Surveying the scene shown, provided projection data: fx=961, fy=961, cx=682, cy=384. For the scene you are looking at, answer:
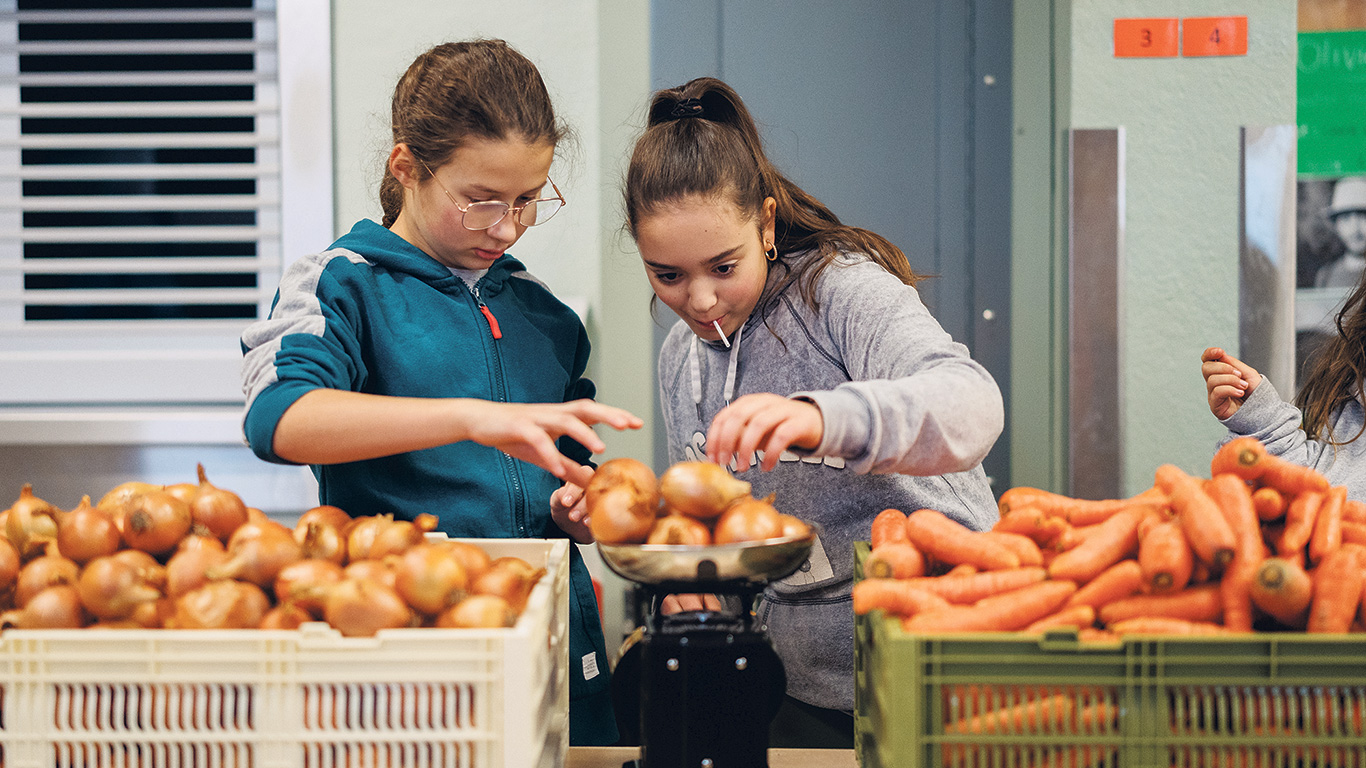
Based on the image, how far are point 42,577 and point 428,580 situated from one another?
364 mm

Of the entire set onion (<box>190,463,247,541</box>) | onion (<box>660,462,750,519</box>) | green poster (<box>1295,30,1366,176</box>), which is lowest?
onion (<box>190,463,247,541</box>)

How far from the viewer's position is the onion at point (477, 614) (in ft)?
2.87

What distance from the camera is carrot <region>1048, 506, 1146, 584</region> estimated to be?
0.95 meters

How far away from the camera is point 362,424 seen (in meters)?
1.05

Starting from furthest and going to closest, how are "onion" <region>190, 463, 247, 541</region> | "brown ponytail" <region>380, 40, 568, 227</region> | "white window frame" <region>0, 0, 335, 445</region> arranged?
"white window frame" <region>0, 0, 335, 445</region> < "brown ponytail" <region>380, 40, 568, 227</region> < "onion" <region>190, 463, 247, 541</region>

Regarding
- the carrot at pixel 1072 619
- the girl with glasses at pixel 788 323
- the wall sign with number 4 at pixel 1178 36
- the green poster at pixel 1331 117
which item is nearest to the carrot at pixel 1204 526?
the carrot at pixel 1072 619

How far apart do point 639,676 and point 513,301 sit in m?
0.66

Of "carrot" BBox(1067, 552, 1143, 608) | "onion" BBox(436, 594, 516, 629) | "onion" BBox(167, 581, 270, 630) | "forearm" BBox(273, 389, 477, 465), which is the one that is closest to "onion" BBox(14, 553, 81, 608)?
"onion" BBox(167, 581, 270, 630)

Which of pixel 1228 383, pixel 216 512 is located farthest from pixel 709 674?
pixel 1228 383

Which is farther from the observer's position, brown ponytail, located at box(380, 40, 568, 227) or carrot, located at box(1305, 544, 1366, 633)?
brown ponytail, located at box(380, 40, 568, 227)

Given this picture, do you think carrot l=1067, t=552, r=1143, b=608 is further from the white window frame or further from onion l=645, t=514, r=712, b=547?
the white window frame

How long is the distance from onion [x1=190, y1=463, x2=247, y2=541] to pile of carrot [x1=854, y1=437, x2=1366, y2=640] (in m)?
0.66

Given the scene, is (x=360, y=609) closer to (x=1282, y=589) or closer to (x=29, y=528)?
(x=29, y=528)

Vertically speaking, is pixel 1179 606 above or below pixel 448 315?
below
